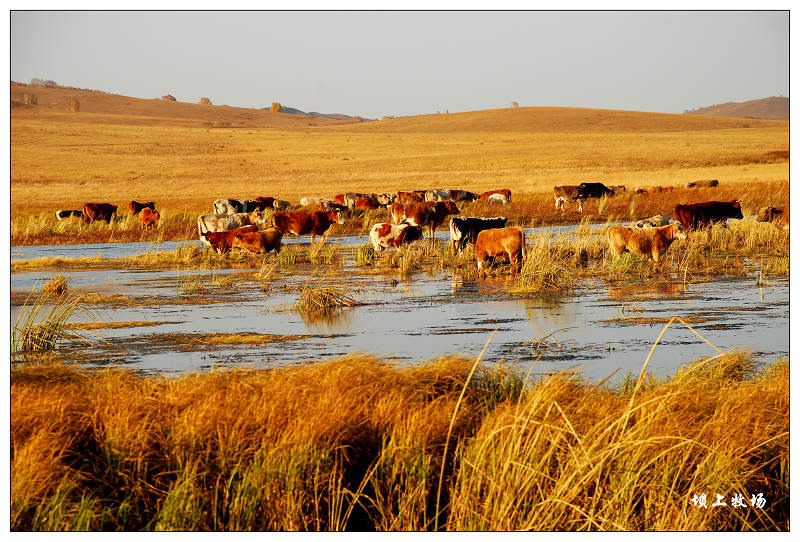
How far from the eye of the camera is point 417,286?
15016 mm

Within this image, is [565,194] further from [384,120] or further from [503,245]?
[384,120]

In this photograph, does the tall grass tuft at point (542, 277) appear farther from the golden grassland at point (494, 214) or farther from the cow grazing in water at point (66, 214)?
the cow grazing in water at point (66, 214)

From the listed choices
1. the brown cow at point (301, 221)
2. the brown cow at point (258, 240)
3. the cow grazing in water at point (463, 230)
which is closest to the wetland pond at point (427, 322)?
the cow grazing in water at point (463, 230)

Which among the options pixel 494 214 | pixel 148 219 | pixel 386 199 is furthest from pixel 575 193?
pixel 148 219

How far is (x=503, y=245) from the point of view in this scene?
1645 cm

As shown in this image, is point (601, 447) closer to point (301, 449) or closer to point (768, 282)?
point (301, 449)

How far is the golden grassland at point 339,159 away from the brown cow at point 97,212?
570 cm

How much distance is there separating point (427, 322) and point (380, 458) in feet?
18.5

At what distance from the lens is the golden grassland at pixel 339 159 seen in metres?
51.7

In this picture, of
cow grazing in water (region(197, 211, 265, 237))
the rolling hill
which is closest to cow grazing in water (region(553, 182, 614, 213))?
cow grazing in water (region(197, 211, 265, 237))

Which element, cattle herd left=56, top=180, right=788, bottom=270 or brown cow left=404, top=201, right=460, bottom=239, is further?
brown cow left=404, top=201, right=460, bottom=239

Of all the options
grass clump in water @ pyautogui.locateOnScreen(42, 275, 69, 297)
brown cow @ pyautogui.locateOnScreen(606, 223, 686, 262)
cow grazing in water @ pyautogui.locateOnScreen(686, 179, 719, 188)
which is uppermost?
brown cow @ pyautogui.locateOnScreen(606, 223, 686, 262)

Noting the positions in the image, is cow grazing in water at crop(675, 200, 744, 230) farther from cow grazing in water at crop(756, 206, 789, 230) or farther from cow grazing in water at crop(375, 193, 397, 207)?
cow grazing in water at crop(375, 193, 397, 207)

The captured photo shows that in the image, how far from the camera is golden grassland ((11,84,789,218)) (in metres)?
51.7
